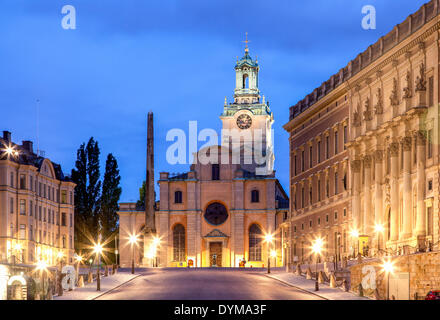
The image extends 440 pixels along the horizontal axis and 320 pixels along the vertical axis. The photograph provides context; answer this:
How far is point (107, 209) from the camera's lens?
409 feet

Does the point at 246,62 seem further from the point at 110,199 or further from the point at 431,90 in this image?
Answer: the point at 431,90

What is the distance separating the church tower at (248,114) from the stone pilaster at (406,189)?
82.6 m

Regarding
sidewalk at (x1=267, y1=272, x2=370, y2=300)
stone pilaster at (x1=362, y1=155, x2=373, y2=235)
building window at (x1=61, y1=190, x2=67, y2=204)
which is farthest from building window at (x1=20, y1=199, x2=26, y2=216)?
stone pilaster at (x1=362, y1=155, x2=373, y2=235)

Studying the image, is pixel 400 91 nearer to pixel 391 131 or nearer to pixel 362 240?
pixel 391 131

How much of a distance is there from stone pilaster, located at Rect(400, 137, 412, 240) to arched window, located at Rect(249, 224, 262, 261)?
52.8m

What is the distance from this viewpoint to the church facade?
4902 inches

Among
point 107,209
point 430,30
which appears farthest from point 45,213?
point 430,30

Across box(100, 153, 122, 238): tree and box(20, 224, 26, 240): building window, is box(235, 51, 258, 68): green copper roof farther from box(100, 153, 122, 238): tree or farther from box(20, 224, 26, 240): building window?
box(20, 224, 26, 240): building window

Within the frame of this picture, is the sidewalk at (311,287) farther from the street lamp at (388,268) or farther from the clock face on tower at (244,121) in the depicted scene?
the clock face on tower at (244,121)

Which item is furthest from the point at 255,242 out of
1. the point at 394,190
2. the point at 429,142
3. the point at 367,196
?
the point at 429,142

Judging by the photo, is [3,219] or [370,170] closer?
[370,170]

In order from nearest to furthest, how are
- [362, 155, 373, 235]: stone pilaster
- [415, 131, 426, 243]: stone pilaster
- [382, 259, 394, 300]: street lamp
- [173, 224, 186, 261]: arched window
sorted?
[382, 259, 394, 300]: street lamp, [415, 131, 426, 243]: stone pilaster, [362, 155, 373, 235]: stone pilaster, [173, 224, 186, 261]: arched window
